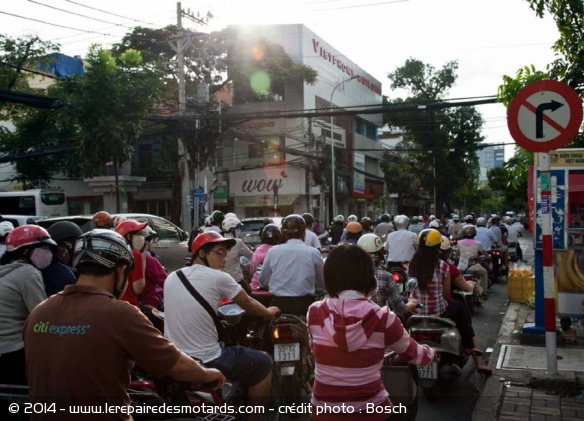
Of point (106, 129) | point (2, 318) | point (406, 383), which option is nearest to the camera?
point (2, 318)

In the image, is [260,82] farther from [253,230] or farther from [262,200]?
[253,230]

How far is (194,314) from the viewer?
12.7 ft

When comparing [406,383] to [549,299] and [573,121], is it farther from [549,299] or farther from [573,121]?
[573,121]

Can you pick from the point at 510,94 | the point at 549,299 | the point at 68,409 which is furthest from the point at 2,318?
the point at 510,94

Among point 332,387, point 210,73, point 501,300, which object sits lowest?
point 501,300

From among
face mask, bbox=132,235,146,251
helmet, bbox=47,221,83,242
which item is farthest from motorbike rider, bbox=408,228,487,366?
helmet, bbox=47,221,83,242

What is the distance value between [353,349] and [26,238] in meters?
2.37

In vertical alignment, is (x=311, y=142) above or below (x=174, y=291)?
above

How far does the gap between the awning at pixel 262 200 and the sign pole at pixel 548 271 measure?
29.0 metres

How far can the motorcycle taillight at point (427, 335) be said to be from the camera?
5384 millimetres

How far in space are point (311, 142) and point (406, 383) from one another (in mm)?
30097

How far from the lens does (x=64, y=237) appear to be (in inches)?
201

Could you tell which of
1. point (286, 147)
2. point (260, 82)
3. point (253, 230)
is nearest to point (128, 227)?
point (253, 230)

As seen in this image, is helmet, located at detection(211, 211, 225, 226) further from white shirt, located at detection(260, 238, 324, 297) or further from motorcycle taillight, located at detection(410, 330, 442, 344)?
motorcycle taillight, located at detection(410, 330, 442, 344)
